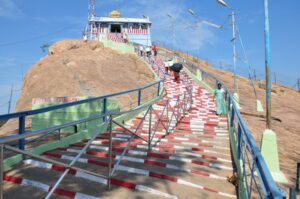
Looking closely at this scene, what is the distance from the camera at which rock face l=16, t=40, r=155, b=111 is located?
18578 millimetres

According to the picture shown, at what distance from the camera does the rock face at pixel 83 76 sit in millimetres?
18578

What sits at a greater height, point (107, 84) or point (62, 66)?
point (62, 66)

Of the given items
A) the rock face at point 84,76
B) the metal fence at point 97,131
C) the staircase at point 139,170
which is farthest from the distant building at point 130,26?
the staircase at point 139,170

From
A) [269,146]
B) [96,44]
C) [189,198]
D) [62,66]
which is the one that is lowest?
[189,198]

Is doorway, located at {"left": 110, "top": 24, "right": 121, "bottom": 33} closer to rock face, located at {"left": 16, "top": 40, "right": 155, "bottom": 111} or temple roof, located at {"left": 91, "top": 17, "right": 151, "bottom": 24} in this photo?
temple roof, located at {"left": 91, "top": 17, "right": 151, "bottom": 24}

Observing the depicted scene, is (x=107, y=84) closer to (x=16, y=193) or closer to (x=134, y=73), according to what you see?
(x=134, y=73)

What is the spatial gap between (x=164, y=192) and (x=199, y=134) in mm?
4984

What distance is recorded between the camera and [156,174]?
5.65m

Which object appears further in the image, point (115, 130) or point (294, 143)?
point (294, 143)

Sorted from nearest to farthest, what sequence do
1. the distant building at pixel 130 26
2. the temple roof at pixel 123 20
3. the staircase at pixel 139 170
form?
the staircase at pixel 139 170, the distant building at pixel 130 26, the temple roof at pixel 123 20

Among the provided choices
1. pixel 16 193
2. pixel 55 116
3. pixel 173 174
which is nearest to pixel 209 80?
pixel 55 116

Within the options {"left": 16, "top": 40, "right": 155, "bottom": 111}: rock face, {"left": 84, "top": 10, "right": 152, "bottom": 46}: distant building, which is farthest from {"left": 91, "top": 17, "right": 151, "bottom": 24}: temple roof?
{"left": 16, "top": 40, "right": 155, "bottom": 111}: rock face

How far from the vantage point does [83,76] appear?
20500mm

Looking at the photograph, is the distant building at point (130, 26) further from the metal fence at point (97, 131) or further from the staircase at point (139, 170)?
the staircase at point (139, 170)
